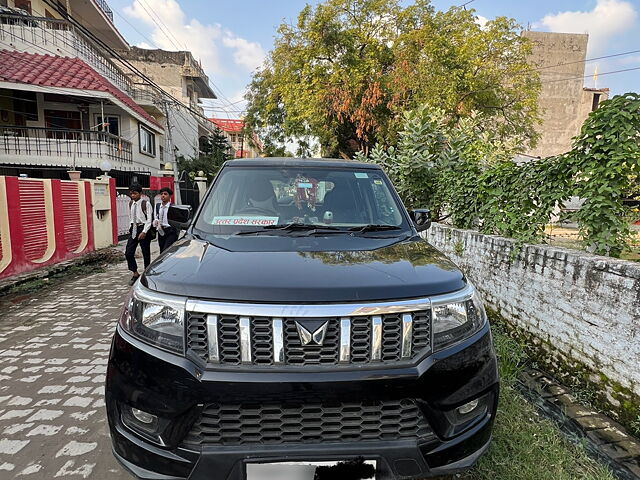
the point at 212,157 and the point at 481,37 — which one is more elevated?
the point at 481,37

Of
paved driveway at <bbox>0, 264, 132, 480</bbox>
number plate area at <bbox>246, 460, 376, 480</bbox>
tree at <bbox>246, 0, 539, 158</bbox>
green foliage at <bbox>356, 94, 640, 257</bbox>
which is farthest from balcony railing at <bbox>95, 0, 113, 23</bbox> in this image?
number plate area at <bbox>246, 460, 376, 480</bbox>

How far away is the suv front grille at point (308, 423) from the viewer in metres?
1.54

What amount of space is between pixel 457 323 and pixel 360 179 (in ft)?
5.60

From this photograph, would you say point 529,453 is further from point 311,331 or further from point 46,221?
point 46,221

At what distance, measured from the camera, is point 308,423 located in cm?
158

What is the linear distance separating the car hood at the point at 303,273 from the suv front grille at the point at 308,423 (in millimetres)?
438

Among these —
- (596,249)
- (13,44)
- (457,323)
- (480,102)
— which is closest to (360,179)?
(457,323)

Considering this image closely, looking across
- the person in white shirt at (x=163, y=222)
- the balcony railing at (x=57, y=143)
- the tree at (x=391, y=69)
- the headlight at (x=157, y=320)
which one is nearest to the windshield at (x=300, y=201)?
the headlight at (x=157, y=320)

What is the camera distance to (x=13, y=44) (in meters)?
16.5

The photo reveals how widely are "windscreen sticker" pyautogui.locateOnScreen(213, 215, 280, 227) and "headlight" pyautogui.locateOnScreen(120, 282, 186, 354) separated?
0.96 meters

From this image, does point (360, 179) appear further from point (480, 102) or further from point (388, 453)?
point (480, 102)

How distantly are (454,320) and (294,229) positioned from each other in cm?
118

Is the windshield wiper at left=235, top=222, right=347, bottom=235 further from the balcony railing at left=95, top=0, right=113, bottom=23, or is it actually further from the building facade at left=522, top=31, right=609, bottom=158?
the building facade at left=522, top=31, right=609, bottom=158

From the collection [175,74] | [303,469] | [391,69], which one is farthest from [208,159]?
[303,469]
